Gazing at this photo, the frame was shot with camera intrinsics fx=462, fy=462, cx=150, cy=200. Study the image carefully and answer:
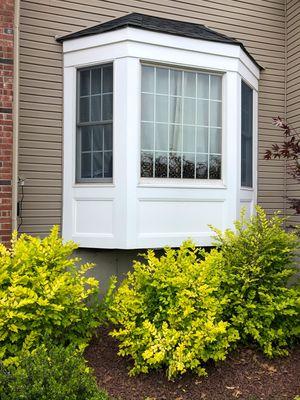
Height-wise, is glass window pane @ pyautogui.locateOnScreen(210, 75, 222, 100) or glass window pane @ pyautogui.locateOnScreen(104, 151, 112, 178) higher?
glass window pane @ pyautogui.locateOnScreen(210, 75, 222, 100)

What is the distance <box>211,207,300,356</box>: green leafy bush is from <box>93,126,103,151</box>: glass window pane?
237 centimetres

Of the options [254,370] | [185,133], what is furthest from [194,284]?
[185,133]

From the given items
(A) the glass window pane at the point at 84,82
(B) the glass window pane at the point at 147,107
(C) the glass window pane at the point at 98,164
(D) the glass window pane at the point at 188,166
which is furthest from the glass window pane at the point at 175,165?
(A) the glass window pane at the point at 84,82

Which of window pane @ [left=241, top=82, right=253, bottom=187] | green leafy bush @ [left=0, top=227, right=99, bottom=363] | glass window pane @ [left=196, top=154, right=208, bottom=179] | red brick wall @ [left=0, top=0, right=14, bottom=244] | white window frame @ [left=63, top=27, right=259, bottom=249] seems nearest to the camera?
green leafy bush @ [left=0, top=227, right=99, bottom=363]

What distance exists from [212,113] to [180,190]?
4.21 ft

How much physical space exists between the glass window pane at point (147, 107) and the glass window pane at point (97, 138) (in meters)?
0.64

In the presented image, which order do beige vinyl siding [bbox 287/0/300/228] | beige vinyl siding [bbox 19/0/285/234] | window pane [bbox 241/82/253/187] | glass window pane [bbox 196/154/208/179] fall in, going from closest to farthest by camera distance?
beige vinyl siding [bbox 19/0/285/234] < glass window pane [bbox 196/154/208/179] < window pane [bbox 241/82/253/187] < beige vinyl siding [bbox 287/0/300/228]

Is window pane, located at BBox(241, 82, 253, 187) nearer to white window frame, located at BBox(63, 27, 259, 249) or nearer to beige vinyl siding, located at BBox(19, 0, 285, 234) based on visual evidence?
white window frame, located at BBox(63, 27, 259, 249)

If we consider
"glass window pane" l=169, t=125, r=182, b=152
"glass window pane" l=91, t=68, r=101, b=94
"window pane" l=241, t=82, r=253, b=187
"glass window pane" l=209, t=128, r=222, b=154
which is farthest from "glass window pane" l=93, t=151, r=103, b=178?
"window pane" l=241, t=82, r=253, b=187

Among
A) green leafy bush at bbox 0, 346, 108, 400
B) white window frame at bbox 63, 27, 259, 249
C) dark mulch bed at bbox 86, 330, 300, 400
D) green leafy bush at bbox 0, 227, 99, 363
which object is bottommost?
dark mulch bed at bbox 86, 330, 300, 400

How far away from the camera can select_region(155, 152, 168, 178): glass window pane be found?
20.9 ft

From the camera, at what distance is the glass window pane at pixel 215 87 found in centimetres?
673

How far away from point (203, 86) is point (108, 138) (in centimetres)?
159

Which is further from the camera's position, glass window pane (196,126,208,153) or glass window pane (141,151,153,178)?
glass window pane (196,126,208,153)
